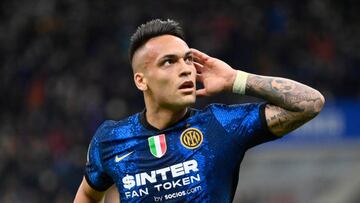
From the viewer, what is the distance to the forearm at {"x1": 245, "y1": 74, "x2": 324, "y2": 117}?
466 centimetres

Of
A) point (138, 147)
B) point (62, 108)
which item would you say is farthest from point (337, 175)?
point (138, 147)

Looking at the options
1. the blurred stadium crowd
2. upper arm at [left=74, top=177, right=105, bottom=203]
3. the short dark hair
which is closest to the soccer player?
the short dark hair

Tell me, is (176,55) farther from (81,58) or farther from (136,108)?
(81,58)

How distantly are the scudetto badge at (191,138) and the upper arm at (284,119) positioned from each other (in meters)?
0.38

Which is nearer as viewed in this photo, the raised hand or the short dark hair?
the raised hand

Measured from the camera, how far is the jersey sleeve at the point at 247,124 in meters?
4.76

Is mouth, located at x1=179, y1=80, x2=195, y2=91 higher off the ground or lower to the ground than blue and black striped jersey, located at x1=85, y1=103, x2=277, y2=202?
higher

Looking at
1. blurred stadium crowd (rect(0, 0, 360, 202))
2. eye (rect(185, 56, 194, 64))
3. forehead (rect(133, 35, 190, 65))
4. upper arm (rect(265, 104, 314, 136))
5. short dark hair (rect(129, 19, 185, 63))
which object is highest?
short dark hair (rect(129, 19, 185, 63))

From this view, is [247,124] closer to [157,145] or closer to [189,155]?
[189,155]

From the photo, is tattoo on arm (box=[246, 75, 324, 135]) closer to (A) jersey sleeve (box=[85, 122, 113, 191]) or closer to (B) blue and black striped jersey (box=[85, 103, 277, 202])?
(B) blue and black striped jersey (box=[85, 103, 277, 202])

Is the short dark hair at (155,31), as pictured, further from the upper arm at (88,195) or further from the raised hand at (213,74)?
the upper arm at (88,195)

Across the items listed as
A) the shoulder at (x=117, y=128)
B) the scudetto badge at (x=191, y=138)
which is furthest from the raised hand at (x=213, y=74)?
the shoulder at (x=117, y=128)

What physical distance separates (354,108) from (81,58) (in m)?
5.37

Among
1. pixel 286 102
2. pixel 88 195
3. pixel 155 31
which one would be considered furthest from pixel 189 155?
pixel 88 195
